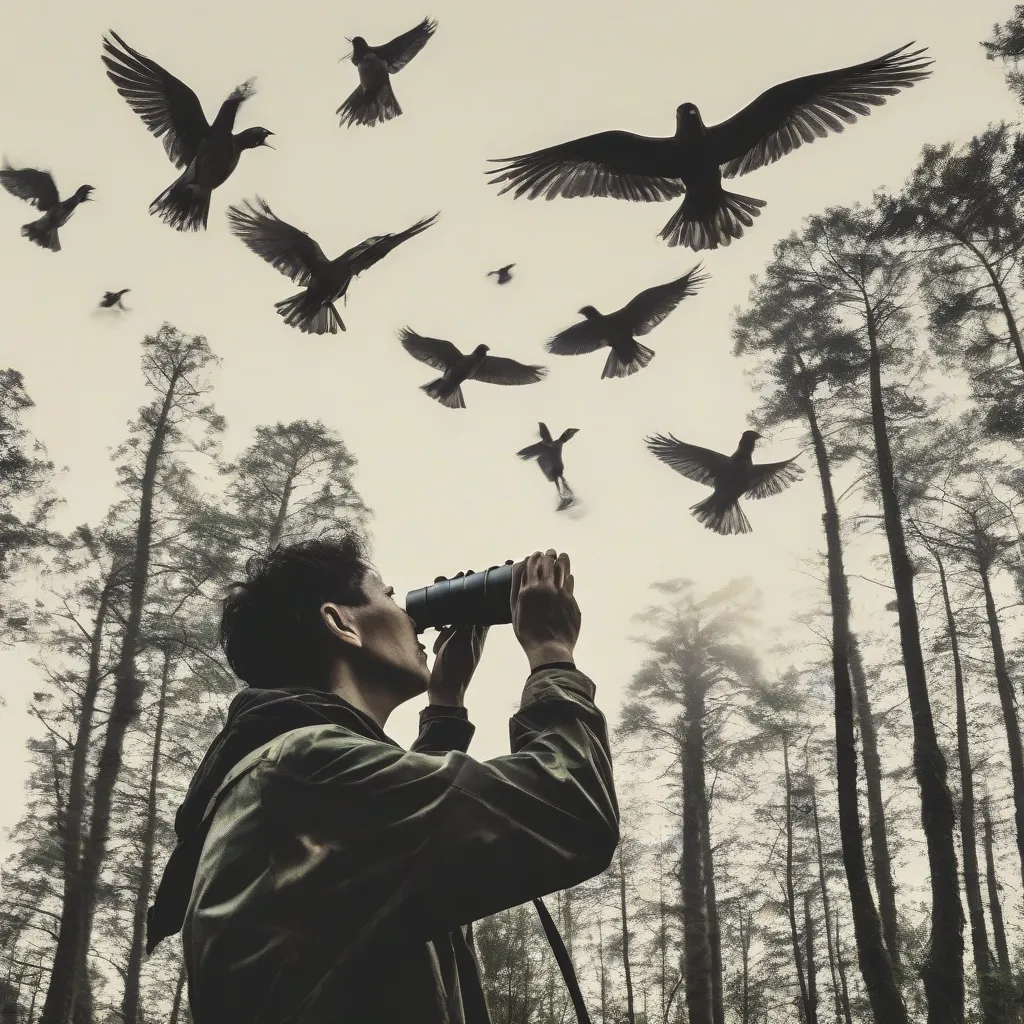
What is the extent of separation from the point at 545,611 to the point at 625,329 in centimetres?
947

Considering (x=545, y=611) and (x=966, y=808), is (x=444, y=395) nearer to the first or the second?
(x=545, y=611)

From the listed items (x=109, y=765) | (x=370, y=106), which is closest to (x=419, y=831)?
(x=370, y=106)

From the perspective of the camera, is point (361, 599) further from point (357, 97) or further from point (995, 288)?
point (995, 288)

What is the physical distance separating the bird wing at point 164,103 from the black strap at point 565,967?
8.15 meters

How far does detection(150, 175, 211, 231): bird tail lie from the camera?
7.39m

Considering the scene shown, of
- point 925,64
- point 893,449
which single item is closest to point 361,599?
point 925,64

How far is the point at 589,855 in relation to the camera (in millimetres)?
1196

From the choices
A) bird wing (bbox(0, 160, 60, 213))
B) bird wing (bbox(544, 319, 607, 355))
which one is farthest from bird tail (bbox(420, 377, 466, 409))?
bird wing (bbox(0, 160, 60, 213))

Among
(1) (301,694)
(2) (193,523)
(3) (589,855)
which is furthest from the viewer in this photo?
(2) (193,523)

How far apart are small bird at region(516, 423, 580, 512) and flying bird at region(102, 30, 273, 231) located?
6017mm

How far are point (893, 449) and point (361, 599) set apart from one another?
15407 mm

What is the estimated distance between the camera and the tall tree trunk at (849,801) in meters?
9.54

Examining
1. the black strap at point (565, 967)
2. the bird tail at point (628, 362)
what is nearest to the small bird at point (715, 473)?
the bird tail at point (628, 362)

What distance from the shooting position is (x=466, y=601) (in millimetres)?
1838
